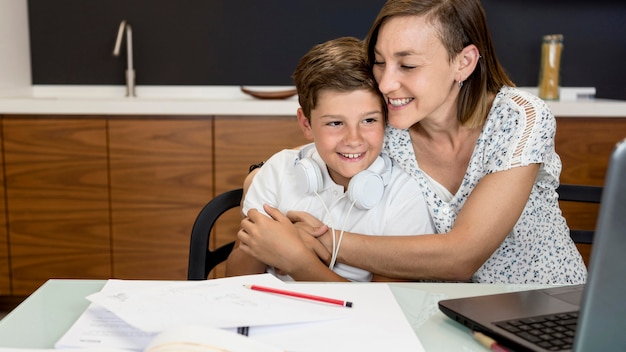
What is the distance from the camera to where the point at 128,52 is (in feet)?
9.66

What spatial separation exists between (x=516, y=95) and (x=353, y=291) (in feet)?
2.17

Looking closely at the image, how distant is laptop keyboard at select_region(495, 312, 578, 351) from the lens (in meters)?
0.70

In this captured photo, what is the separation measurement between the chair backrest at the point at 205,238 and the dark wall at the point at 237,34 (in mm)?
1746

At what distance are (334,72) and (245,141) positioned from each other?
1251 mm

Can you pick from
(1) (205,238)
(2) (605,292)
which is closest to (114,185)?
(1) (205,238)

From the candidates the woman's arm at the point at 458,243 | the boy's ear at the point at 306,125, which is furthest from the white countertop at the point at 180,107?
the woman's arm at the point at 458,243

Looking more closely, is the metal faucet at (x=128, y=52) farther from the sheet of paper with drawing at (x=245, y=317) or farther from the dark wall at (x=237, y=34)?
the sheet of paper with drawing at (x=245, y=317)

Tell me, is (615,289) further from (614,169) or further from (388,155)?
(388,155)

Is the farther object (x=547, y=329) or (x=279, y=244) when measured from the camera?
(x=279, y=244)

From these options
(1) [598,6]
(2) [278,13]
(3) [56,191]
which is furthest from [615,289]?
(1) [598,6]

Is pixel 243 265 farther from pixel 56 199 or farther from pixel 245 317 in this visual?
pixel 56 199

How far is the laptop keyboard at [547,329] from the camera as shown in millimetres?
704

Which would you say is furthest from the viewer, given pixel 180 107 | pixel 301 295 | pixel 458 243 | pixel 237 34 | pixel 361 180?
pixel 237 34

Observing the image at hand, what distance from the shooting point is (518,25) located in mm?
3176
